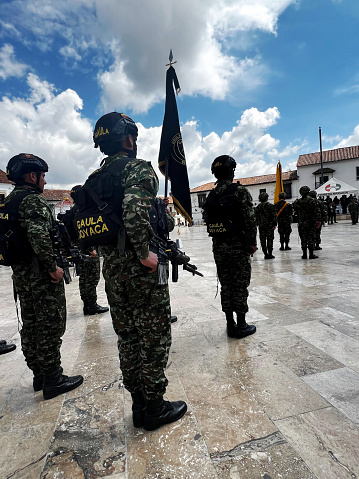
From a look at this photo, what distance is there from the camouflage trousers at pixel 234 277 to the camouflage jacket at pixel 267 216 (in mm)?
5073

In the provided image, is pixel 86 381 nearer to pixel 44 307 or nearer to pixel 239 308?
pixel 44 307

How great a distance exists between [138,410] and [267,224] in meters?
6.74

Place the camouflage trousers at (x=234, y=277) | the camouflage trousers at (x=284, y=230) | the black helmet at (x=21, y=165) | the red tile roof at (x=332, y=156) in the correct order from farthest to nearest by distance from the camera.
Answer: the red tile roof at (x=332, y=156) < the camouflage trousers at (x=284, y=230) < the camouflage trousers at (x=234, y=277) < the black helmet at (x=21, y=165)

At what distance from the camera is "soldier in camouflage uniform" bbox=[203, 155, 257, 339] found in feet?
9.32

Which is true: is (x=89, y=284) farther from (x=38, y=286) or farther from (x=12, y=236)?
Answer: (x=12, y=236)

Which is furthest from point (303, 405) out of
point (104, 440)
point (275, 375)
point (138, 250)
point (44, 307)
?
point (44, 307)

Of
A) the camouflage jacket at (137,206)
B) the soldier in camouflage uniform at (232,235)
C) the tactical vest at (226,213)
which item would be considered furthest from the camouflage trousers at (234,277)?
the camouflage jacket at (137,206)

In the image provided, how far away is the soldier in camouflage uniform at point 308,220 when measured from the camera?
7.20m

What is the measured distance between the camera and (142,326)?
177 centimetres

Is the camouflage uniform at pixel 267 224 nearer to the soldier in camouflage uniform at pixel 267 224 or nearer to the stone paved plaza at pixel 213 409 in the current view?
the soldier in camouflage uniform at pixel 267 224

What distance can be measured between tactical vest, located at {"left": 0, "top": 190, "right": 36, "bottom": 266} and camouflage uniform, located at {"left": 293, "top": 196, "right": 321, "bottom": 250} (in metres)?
6.88

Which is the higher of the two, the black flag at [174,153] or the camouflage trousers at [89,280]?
the black flag at [174,153]

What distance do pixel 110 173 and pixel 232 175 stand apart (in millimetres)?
1722

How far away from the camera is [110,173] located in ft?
5.76
